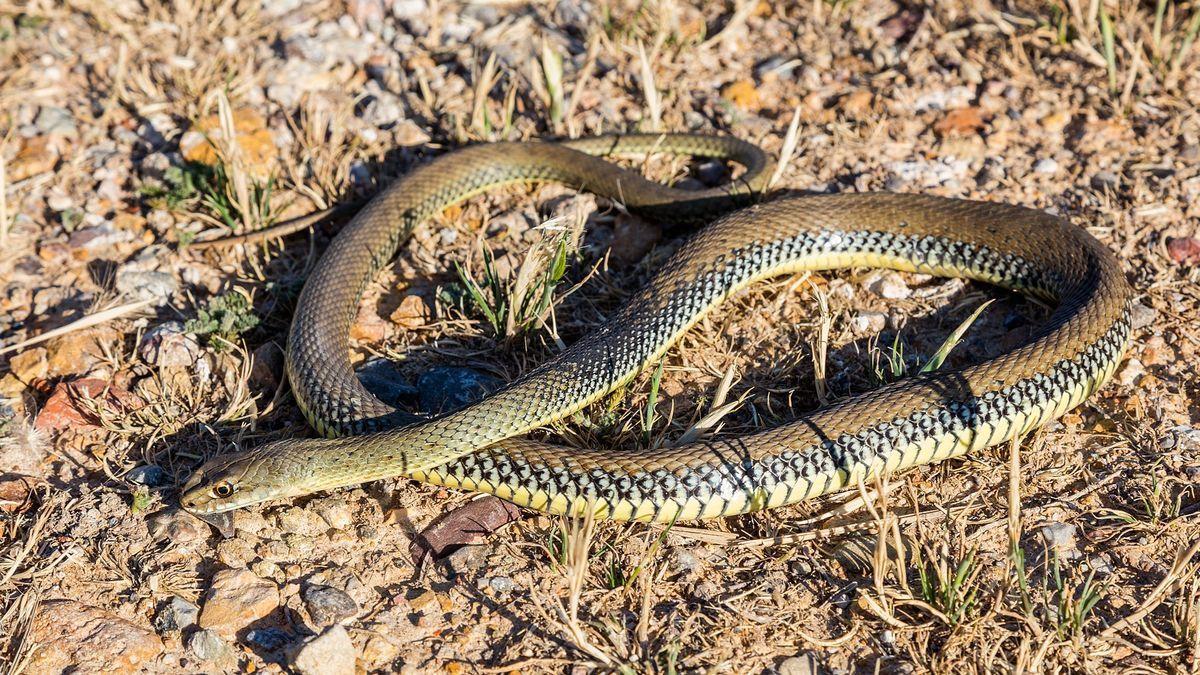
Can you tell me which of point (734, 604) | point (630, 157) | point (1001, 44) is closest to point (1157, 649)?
point (734, 604)

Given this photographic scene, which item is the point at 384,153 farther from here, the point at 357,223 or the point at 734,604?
the point at 734,604

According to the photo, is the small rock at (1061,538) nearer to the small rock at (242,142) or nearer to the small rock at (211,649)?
the small rock at (211,649)

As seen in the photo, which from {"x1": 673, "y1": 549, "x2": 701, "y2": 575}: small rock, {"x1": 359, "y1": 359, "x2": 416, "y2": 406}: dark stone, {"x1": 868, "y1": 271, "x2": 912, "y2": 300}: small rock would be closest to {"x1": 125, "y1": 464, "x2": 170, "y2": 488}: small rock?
{"x1": 359, "y1": 359, "x2": 416, "y2": 406}: dark stone

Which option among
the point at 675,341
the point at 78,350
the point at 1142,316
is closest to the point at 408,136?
the point at 78,350

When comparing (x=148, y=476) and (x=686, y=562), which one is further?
(x=148, y=476)

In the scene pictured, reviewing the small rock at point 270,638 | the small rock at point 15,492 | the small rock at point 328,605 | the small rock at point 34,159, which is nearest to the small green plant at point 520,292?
the small rock at point 328,605

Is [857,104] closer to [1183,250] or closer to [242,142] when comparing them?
[1183,250]

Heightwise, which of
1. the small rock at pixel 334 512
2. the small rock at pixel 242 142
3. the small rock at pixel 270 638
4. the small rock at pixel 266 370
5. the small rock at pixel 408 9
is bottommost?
the small rock at pixel 270 638
